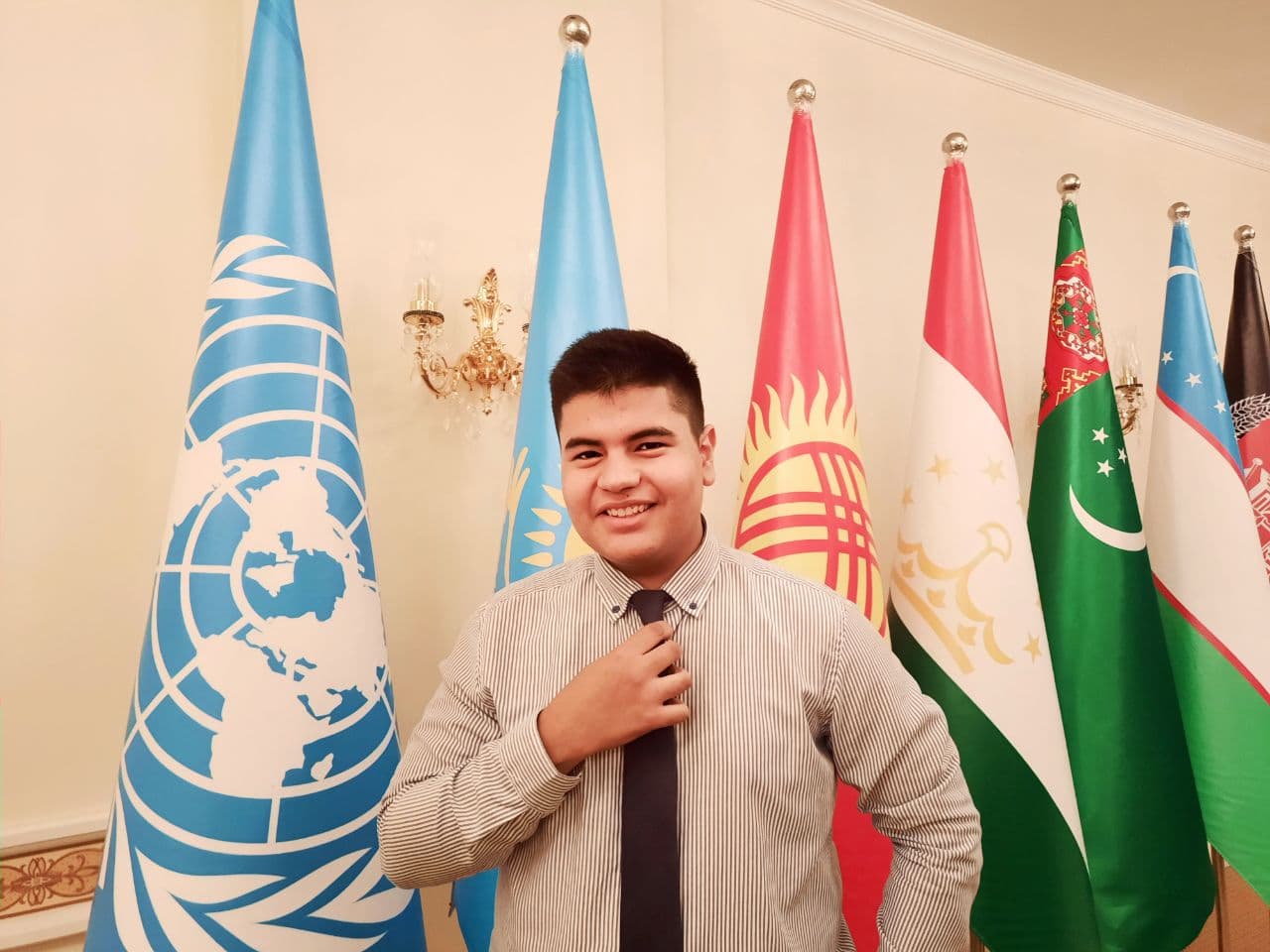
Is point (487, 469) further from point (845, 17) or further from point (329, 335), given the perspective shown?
point (845, 17)

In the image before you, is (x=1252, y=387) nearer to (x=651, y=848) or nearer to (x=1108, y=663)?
(x=1108, y=663)

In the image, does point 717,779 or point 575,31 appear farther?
point 575,31

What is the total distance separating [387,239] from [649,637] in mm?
1519

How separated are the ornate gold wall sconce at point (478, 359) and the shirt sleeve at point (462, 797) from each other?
1.19 meters

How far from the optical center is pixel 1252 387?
2.70 meters

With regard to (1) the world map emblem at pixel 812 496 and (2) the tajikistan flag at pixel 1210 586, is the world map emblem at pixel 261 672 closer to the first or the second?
(1) the world map emblem at pixel 812 496

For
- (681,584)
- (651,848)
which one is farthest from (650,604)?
(651,848)

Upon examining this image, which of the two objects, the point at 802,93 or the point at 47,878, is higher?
the point at 802,93

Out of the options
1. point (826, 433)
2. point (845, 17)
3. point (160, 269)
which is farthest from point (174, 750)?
point (845, 17)

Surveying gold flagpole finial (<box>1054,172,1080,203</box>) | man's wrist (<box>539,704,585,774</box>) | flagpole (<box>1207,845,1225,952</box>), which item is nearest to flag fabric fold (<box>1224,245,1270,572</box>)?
gold flagpole finial (<box>1054,172,1080,203</box>)

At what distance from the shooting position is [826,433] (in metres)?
1.96

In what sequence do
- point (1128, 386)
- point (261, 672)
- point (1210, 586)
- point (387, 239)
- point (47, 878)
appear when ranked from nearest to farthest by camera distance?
1. point (261, 672)
2. point (47, 878)
3. point (387, 239)
4. point (1210, 586)
5. point (1128, 386)

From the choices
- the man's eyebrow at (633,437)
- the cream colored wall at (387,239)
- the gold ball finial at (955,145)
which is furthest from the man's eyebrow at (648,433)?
the gold ball finial at (955,145)

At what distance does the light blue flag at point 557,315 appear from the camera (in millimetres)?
1679
